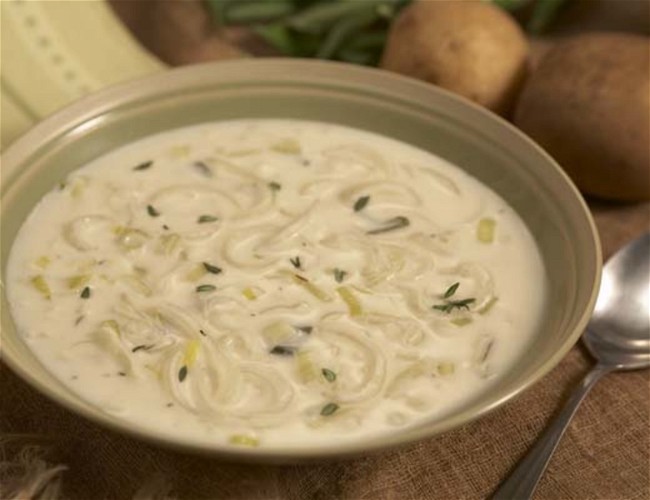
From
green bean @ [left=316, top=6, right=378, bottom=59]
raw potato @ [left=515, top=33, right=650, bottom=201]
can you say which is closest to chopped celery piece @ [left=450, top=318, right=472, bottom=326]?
raw potato @ [left=515, top=33, right=650, bottom=201]

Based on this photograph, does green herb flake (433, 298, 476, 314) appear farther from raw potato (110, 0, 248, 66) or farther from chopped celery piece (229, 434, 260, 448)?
raw potato (110, 0, 248, 66)

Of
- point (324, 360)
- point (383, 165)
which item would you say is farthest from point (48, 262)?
point (383, 165)

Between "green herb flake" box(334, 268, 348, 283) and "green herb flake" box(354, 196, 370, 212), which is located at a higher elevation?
"green herb flake" box(334, 268, 348, 283)

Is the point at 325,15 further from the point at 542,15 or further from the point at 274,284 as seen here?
the point at 274,284

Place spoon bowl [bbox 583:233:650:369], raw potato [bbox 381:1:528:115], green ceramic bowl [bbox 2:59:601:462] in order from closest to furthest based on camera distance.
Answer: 1. green ceramic bowl [bbox 2:59:601:462]
2. spoon bowl [bbox 583:233:650:369]
3. raw potato [bbox 381:1:528:115]

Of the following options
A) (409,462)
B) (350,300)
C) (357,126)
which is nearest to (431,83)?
(357,126)

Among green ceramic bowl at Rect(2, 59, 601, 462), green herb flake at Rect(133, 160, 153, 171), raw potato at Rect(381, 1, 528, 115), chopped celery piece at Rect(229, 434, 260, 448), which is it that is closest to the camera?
chopped celery piece at Rect(229, 434, 260, 448)

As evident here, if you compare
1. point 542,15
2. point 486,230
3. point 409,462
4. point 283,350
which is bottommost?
point 542,15
